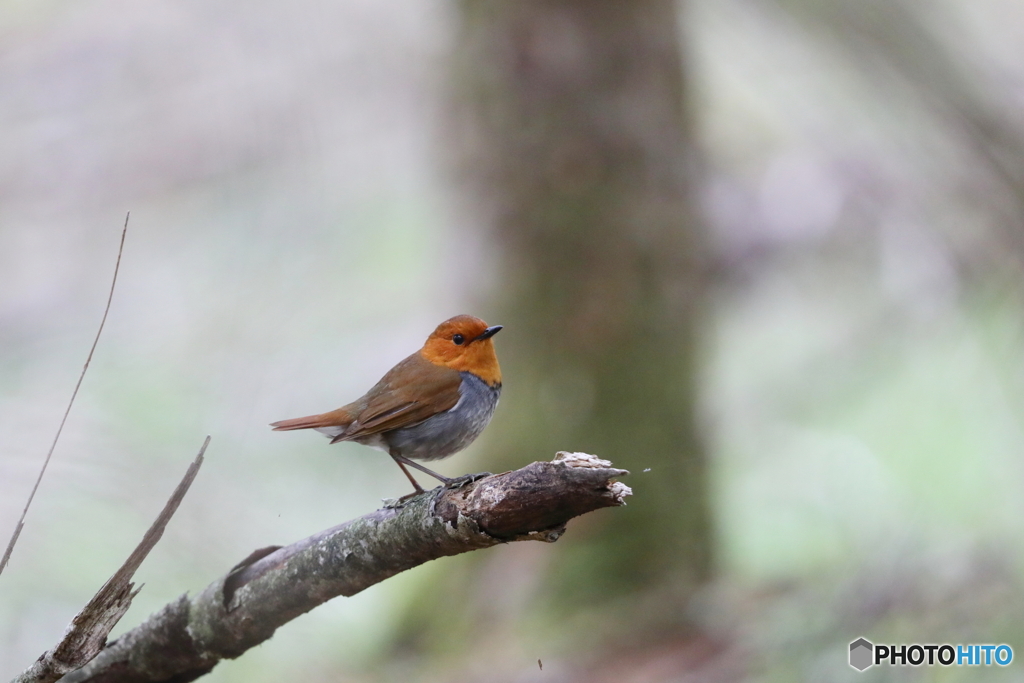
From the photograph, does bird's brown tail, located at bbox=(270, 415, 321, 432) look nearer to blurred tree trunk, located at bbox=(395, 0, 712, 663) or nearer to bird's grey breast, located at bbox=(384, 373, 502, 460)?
bird's grey breast, located at bbox=(384, 373, 502, 460)

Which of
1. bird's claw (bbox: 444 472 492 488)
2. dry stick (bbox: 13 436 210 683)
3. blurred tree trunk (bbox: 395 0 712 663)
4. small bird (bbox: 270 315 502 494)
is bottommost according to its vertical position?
dry stick (bbox: 13 436 210 683)

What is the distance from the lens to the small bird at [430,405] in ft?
10.6

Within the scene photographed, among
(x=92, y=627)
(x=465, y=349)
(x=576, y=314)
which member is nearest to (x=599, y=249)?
(x=576, y=314)

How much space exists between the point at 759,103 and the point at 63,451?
588 centimetres

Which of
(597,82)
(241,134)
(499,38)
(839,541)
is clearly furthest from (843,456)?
(241,134)

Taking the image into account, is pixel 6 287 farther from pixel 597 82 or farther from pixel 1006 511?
pixel 1006 511

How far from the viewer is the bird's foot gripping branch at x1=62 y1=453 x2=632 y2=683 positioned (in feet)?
6.50

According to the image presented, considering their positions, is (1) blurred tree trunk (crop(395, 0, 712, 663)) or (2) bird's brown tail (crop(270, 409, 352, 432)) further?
(1) blurred tree trunk (crop(395, 0, 712, 663))

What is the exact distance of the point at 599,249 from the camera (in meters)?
4.86

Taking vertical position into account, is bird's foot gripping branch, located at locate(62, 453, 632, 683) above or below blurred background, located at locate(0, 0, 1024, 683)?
below

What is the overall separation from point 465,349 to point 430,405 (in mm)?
306

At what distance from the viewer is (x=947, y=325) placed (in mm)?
5844

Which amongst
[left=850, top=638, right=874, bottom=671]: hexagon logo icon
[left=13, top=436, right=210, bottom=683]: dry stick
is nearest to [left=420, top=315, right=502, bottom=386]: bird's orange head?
[left=13, top=436, right=210, bottom=683]: dry stick

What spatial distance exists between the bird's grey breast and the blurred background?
4.60ft
